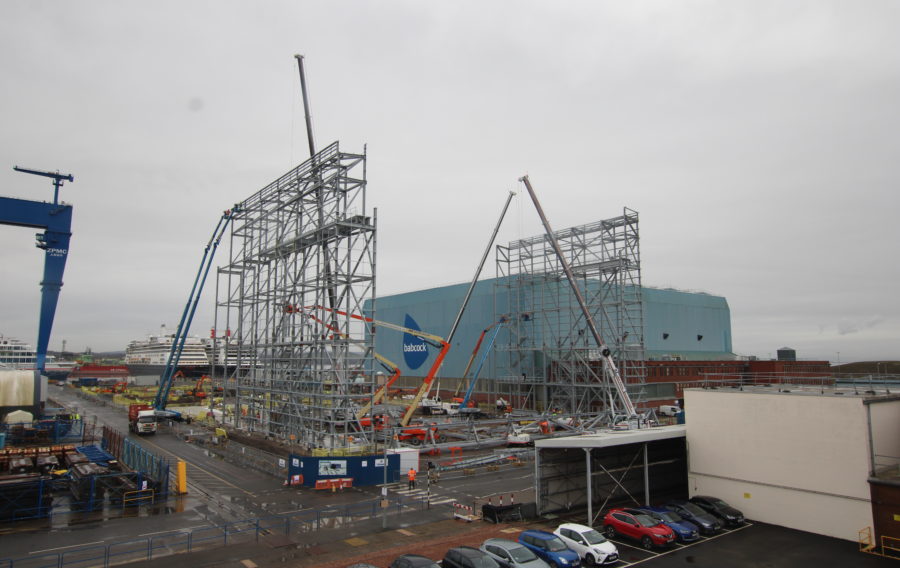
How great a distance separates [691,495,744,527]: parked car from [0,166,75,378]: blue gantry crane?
5775 centimetres

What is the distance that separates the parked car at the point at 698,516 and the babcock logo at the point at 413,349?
48.4 meters

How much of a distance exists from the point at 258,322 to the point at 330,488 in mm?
22333

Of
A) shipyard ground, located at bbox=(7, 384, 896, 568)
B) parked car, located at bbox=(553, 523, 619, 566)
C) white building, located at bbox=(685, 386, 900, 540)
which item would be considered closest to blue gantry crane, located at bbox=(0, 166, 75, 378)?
shipyard ground, located at bbox=(7, 384, 896, 568)

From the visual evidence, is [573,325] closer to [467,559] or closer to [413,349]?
[413,349]

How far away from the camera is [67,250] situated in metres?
53.6

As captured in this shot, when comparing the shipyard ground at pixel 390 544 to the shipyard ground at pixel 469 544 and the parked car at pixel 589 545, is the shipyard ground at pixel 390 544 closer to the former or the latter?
the shipyard ground at pixel 469 544

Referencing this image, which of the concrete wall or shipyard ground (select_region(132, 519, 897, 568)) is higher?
the concrete wall

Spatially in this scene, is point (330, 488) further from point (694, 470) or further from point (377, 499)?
point (694, 470)

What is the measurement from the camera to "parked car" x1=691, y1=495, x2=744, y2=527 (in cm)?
2075

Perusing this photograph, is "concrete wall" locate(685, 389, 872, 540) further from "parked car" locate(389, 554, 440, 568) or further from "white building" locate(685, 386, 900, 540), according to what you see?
"parked car" locate(389, 554, 440, 568)

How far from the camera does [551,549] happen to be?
16266 millimetres

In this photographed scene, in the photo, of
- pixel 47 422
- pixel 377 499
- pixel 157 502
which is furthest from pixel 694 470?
pixel 47 422

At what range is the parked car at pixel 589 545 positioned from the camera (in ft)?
53.7

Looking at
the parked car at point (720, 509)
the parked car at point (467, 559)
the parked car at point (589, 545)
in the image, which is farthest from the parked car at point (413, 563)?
the parked car at point (720, 509)
